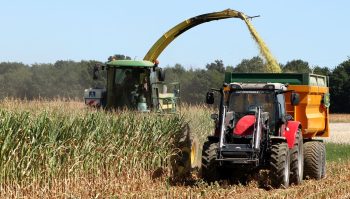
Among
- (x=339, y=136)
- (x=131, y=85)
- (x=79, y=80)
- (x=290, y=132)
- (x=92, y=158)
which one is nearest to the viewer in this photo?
(x=92, y=158)

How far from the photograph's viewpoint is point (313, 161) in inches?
530

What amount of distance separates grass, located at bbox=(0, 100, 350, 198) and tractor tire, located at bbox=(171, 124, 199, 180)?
22 centimetres

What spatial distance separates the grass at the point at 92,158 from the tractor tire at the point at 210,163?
21cm

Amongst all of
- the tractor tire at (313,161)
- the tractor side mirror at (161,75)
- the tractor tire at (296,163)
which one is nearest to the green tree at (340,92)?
the tractor side mirror at (161,75)

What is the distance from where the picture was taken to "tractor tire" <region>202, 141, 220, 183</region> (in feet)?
38.2

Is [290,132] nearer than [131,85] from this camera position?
Yes

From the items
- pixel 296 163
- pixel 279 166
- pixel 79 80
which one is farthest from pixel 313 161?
pixel 79 80

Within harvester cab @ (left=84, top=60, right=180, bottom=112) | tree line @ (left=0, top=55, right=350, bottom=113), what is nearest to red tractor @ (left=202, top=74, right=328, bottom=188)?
harvester cab @ (left=84, top=60, right=180, bottom=112)

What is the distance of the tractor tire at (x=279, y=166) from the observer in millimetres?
11492

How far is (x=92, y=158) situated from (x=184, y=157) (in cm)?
302

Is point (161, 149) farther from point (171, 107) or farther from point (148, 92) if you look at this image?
point (171, 107)

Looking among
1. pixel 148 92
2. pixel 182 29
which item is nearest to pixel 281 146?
pixel 148 92

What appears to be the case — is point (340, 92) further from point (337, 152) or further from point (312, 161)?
point (312, 161)

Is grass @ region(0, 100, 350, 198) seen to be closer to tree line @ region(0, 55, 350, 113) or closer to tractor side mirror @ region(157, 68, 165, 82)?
tractor side mirror @ region(157, 68, 165, 82)
